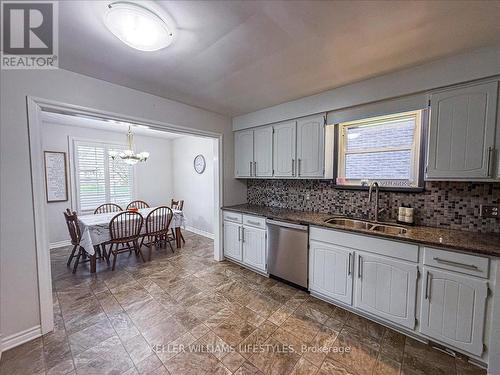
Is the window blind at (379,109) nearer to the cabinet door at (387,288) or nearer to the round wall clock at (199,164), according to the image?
the cabinet door at (387,288)

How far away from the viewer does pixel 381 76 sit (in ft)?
6.72

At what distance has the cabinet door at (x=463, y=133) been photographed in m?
1.61

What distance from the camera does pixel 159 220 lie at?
3635 mm

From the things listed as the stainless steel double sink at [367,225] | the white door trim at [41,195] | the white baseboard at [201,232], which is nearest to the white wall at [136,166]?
the white baseboard at [201,232]

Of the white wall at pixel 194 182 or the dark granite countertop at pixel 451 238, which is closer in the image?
the dark granite countertop at pixel 451 238

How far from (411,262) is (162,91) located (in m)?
3.08

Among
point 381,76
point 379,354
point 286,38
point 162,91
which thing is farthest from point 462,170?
point 162,91

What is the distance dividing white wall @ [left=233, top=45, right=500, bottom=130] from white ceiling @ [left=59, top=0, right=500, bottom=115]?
0.33 feet

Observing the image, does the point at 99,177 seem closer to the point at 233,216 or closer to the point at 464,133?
the point at 233,216

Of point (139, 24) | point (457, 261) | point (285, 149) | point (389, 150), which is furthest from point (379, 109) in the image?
point (139, 24)

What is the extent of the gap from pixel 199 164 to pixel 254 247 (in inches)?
108

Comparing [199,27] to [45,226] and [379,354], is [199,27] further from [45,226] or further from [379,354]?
[379,354]

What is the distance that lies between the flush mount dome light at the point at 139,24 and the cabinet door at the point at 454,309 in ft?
8.67

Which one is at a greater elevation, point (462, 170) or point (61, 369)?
point (462, 170)
